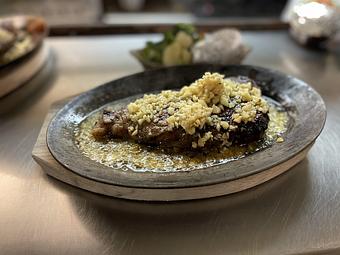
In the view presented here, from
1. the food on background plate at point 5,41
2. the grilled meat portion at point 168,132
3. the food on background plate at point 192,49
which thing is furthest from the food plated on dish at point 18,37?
the grilled meat portion at point 168,132

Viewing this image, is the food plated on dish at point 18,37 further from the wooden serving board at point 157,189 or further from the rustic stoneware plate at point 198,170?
the wooden serving board at point 157,189

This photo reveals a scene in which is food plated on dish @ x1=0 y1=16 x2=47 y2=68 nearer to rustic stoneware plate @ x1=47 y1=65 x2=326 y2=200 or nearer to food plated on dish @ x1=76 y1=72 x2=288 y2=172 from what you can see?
rustic stoneware plate @ x1=47 y1=65 x2=326 y2=200

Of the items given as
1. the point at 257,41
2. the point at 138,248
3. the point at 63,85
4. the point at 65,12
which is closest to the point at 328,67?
the point at 257,41

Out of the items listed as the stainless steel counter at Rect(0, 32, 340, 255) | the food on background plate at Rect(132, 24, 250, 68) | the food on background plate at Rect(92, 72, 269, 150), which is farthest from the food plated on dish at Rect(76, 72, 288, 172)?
the food on background plate at Rect(132, 24, 250, 68)

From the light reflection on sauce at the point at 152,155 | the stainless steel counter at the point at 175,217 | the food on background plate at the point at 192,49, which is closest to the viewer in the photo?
the stainless steel counter at the point at 175,217

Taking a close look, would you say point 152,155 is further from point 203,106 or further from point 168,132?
point 203,106

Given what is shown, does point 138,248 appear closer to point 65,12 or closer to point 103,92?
point 103,92
